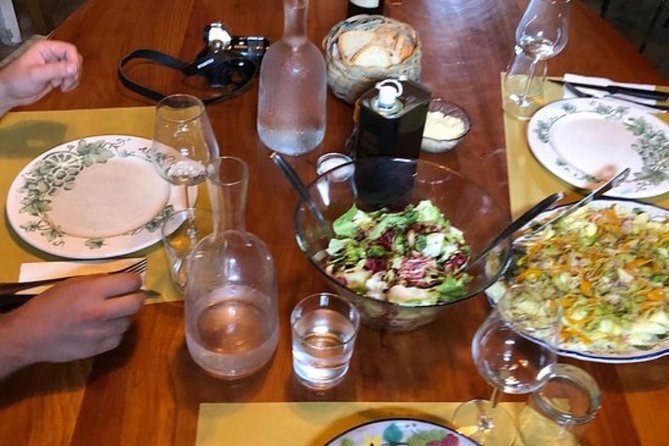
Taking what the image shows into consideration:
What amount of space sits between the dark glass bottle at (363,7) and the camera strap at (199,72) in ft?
0.84

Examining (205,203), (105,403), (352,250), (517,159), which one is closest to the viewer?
(105,403)

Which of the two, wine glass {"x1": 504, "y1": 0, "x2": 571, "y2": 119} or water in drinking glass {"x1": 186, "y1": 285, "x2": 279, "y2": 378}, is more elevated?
wine glass {"x1": 504, "y1": 0, "x2": 571, "y2": 119}

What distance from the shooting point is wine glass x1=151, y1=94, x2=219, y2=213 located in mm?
1043

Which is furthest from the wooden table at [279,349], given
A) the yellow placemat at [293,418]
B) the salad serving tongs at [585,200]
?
the salad serving tongs at [585,200]

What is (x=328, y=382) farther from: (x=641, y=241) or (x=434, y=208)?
(x=641, y=241)

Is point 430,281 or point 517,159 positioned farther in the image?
point 517,159

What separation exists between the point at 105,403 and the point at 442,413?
0.39 metres

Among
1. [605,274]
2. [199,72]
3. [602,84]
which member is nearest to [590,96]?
[602,84]

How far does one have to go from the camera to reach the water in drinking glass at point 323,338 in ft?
2.81

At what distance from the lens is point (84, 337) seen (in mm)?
850

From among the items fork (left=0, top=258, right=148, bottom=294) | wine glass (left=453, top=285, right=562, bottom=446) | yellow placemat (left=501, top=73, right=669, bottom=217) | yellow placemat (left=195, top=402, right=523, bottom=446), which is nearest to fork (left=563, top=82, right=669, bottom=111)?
yellow placemat (left=501, top=73, right=669, bottom=217)

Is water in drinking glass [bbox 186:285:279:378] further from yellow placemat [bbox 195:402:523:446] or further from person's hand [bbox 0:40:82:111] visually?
person's hand [bbox 0:40:82:111]

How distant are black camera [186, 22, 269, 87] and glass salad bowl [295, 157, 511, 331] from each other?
1.28ft

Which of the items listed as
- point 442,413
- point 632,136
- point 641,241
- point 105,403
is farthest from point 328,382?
point 632,136
